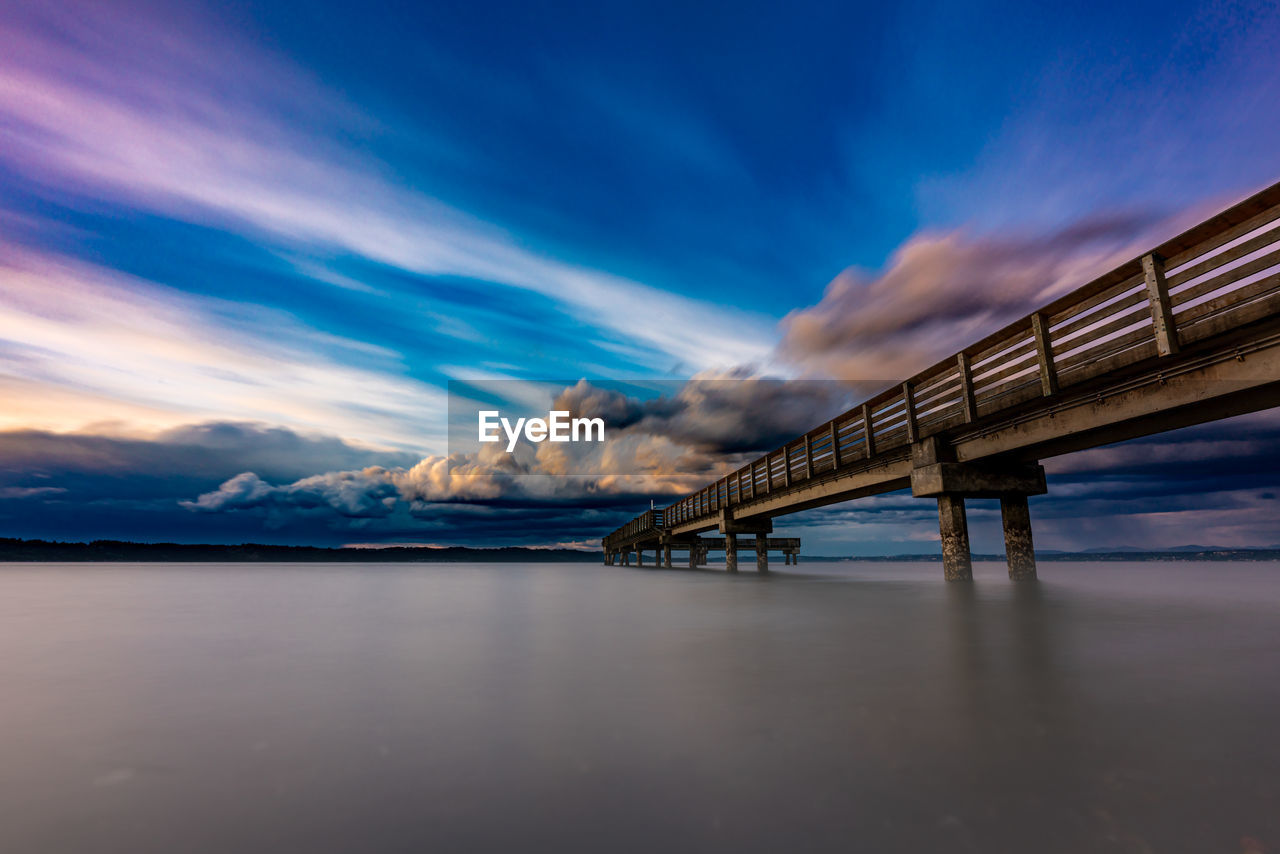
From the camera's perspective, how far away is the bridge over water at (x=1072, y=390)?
28.9 ft

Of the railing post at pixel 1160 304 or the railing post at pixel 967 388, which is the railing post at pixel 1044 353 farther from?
the railing post at pixel 1160 304

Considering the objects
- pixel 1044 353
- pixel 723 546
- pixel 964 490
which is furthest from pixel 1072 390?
pixel 723 546

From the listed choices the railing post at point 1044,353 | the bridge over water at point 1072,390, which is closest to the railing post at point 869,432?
the bridge over water at point 1072,390

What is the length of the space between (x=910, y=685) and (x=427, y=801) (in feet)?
12.0

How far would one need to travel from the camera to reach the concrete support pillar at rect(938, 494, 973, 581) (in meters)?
16.1

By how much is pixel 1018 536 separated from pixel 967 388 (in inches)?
218

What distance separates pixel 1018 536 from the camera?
55.6ft

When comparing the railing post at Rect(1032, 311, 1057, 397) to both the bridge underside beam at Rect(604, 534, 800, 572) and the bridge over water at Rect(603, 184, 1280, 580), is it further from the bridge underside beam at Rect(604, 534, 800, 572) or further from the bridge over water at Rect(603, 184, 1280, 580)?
the bridge underside beam at Rect(604, 534, 800, 572)

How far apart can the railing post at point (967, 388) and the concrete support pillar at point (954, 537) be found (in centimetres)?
273

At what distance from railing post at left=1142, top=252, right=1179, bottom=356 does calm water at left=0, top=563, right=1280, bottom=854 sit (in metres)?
4.52

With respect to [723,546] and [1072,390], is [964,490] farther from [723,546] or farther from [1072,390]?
[723,546]

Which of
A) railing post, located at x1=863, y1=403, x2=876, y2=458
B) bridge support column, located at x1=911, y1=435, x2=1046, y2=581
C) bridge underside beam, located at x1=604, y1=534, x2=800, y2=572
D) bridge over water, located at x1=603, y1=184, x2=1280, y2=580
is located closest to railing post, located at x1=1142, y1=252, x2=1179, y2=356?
bridge over water, located at x1=603, y1=184, x2=1280, y2=580

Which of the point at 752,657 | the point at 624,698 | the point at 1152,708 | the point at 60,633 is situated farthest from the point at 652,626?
the point at 60,633

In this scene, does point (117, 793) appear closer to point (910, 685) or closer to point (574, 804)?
point (574, 804)
